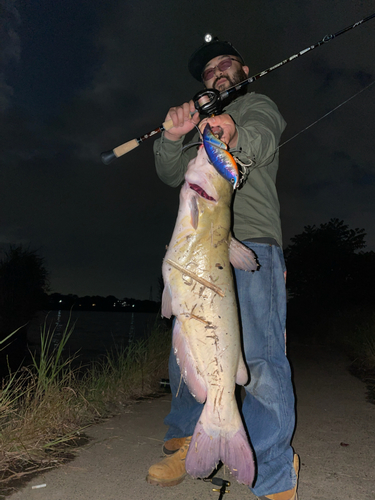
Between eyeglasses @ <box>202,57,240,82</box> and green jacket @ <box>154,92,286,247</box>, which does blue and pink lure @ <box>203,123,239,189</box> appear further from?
eyeglasses @ <box>202,57,240,82</box>

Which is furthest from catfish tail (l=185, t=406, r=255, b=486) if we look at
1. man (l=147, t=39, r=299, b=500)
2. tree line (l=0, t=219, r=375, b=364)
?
tree line (l=0, t=219, r=375, b=364)

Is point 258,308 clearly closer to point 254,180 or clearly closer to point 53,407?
point 254,180

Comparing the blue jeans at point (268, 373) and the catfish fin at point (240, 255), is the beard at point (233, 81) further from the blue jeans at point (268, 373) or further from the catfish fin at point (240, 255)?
the catfish fin at point (240, 255)

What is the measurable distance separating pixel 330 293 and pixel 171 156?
23.6 m

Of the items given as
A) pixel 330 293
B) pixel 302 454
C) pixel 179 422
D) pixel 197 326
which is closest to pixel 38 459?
pixel 179 422

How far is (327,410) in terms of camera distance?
15.2 feet

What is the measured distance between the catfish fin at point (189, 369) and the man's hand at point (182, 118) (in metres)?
1.39

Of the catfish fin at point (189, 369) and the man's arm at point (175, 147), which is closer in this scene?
the catfish fin at point (189, 369)

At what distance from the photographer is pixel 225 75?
126 inches

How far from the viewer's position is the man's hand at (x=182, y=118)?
2.52 m

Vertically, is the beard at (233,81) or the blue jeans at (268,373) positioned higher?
the beard at (233,81)

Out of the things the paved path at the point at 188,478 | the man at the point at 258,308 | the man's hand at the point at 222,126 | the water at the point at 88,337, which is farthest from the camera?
the water at the point at 88,337

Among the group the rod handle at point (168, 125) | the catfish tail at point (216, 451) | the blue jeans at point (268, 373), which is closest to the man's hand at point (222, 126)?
the rod handle at point (168, 125)

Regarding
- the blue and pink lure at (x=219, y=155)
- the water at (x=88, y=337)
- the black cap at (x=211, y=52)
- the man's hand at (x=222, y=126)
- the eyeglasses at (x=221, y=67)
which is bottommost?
the water at (x=88, y=337)
